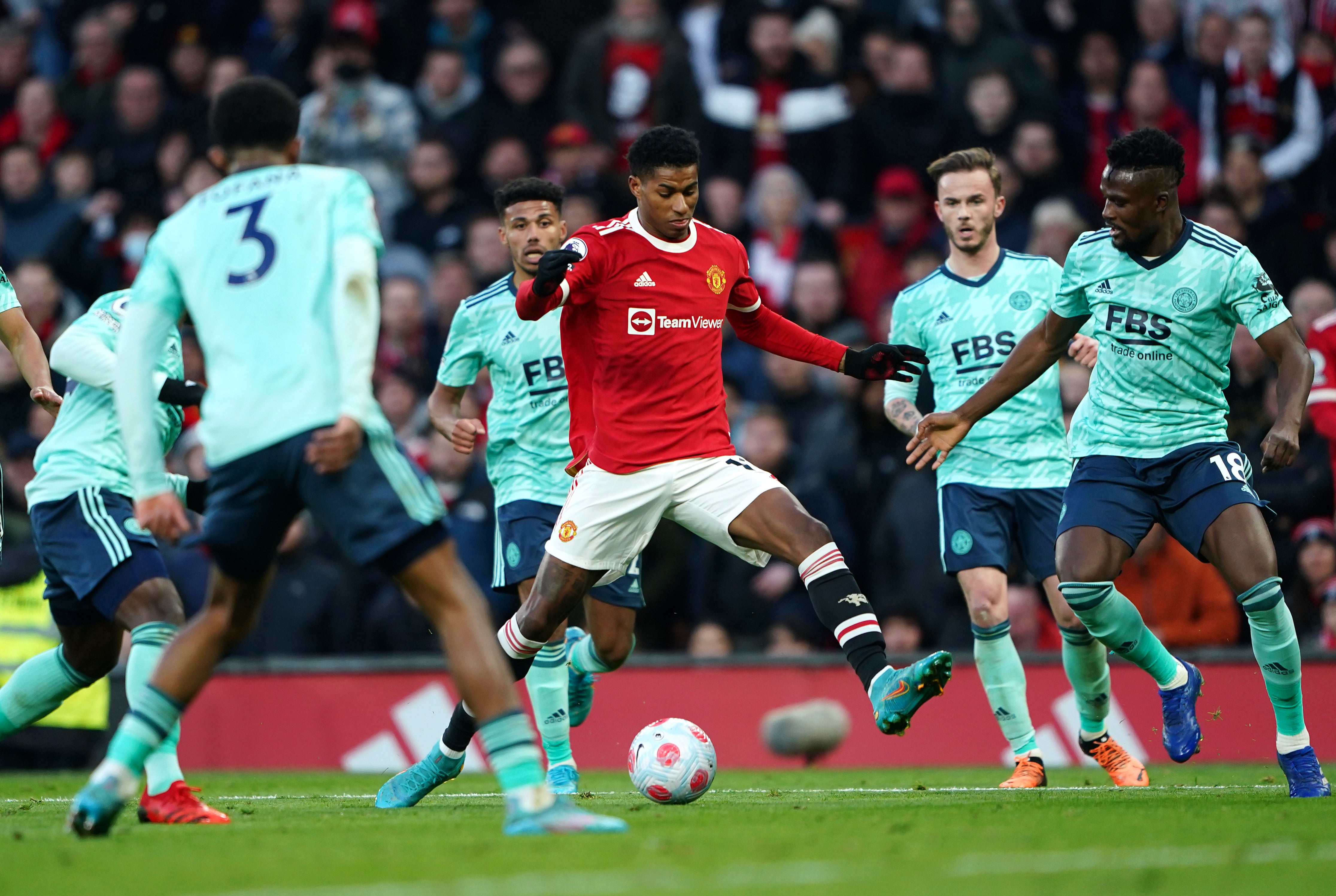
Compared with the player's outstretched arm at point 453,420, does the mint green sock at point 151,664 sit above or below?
below

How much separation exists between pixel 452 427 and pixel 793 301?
566 cm

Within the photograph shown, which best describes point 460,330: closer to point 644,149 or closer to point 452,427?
point 452,427

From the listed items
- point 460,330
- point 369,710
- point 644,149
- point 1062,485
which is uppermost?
point 644,149

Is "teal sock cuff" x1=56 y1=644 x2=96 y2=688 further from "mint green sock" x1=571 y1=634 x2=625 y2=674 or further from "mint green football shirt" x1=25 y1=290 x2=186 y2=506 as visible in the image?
"mint green sock" x1=571 y1=634 x2=625 y2=674

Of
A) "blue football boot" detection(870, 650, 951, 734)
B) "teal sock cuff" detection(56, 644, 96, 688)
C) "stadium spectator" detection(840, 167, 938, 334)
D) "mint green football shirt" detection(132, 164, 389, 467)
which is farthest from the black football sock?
"stadium spectator" detection(840, 167, 938, 334)

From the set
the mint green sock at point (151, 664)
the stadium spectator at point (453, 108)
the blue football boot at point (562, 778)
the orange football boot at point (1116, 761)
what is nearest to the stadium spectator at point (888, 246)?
the stadium spectator at point (453, 108)

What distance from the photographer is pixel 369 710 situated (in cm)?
1236

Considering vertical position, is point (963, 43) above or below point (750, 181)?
above

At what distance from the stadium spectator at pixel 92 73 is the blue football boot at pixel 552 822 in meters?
13.8

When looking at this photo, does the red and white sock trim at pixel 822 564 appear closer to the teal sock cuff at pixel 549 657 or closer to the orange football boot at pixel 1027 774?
the orange football boot at pixel 1027 774

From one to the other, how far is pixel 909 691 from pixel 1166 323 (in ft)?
7.10

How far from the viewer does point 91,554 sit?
7508mm

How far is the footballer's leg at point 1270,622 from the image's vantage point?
7027mm

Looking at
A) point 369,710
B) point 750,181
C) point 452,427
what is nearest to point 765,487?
point 452,427
